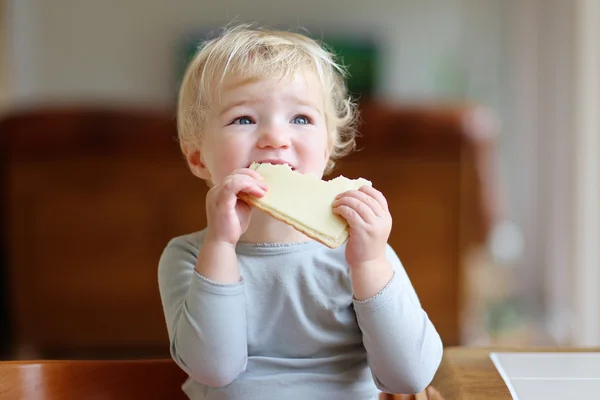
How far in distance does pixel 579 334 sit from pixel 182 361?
2.65 metres

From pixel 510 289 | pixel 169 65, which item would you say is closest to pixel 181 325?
pixel 510 289

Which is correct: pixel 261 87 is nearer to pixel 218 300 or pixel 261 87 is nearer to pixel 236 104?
pixel 236 104

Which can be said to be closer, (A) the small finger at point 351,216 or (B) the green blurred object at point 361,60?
(A) the small finger at point 351,216

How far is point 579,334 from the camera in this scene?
3.10m

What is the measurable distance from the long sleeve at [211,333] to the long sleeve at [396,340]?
130mm

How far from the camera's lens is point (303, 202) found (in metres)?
0.79

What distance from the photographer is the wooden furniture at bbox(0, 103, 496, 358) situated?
260cm

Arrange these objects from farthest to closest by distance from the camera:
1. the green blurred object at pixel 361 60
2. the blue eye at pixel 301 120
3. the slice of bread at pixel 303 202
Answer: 1. the green blurred object at pixel 361 60
2. the blue eye at pixel 301 120
3. the slice of bread at pixel 303 202

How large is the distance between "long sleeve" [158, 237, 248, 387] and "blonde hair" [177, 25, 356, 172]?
223mm

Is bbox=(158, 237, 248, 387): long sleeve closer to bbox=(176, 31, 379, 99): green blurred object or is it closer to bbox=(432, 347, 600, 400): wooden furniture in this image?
bbox=(432, 347, 600, 400): wooden furniture

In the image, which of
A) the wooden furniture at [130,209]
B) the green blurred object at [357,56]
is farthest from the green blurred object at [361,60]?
the wooden furniture at [130,209]

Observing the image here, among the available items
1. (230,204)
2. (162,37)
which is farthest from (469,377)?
(162,37)

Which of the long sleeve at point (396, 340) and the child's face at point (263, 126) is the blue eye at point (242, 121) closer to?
the child's face at point (263, 126)

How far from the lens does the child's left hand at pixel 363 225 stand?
0.78 metres
